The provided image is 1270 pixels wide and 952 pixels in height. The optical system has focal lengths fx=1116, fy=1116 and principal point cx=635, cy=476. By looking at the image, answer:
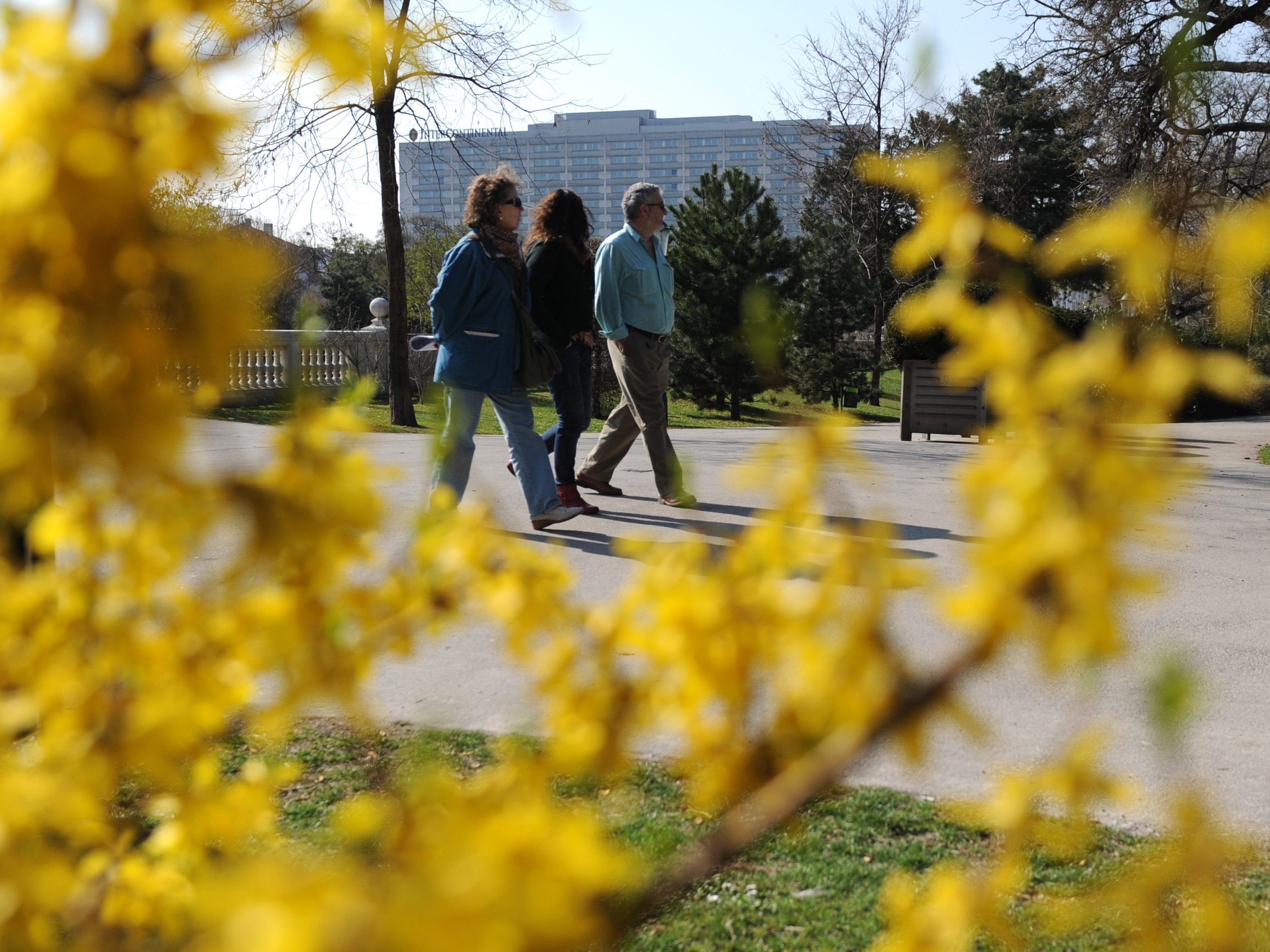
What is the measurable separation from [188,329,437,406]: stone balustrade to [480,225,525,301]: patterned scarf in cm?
92

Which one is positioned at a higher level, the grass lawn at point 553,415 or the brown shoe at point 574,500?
the brown shoe at point 574,500

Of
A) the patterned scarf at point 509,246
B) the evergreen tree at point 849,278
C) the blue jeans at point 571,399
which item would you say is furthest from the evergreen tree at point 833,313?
the patterned scarf at point 509,246

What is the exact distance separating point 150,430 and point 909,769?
589 mm

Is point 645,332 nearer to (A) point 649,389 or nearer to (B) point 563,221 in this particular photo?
(A) point 649,389

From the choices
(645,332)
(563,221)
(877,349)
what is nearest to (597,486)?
(645,332)

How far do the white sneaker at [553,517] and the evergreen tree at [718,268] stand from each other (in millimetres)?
13915

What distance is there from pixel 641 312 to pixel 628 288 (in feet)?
0.53

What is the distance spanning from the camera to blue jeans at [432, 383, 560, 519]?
5.64 metres

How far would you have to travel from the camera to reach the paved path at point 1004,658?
2.76m

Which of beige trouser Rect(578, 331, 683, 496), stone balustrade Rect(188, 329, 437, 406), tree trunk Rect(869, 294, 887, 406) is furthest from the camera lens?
tree trunk Rect(869, 294, 887, 406)

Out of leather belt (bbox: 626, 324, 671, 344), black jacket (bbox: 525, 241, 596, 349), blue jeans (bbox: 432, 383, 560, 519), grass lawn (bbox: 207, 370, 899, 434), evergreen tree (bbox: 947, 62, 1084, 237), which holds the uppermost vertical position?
evergreen tree (bbox: 947, 62, 1084, 237)

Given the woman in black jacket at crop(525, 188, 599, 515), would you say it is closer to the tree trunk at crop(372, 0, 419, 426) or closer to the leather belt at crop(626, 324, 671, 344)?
the leather belt at crop(626, 324, 671, 344)

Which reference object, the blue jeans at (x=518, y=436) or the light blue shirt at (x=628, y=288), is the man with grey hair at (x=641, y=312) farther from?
A: the blue jeans at (x=518, y=436)

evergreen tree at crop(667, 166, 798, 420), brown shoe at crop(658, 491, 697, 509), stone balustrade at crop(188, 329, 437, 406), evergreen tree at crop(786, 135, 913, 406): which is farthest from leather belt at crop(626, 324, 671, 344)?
evergreen tree at crop(786, 135, 913, 406)
